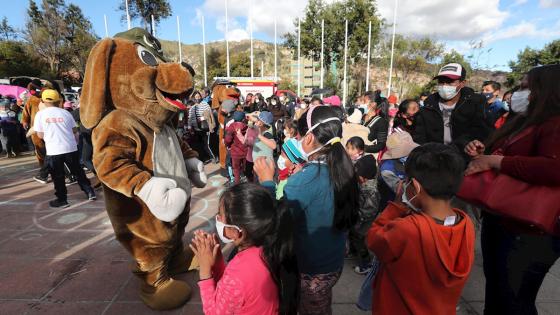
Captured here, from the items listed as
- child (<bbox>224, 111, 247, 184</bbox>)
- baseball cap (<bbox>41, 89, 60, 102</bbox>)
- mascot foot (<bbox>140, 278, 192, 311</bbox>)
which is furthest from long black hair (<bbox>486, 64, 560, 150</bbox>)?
baseball cap (<bbox>41, 89, 60, 102</bbox>)

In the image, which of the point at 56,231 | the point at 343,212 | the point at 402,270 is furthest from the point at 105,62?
the point at 56,231

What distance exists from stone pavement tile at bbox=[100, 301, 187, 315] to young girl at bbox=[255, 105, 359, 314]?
1.13 metres

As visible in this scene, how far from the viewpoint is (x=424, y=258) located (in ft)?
4.55

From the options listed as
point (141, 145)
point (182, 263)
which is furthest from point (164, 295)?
point (141, 145)

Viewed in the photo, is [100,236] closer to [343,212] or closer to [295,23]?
[343,212]

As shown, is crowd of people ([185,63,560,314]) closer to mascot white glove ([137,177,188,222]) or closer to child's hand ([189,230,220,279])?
child's hand ([189,230,220,279])

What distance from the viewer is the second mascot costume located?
2049mm

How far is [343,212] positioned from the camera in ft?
6.18

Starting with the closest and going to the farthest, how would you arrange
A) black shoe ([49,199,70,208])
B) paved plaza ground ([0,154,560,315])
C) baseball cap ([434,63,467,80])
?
paved plaza ground ([0,154,560,315]), baseball cap ([434,63,467,80]), black shoe ([49,199,70,208])

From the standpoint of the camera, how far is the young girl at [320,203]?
70.0 inches

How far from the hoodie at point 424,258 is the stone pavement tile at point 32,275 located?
→ 2.85m

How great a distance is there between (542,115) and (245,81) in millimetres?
20414

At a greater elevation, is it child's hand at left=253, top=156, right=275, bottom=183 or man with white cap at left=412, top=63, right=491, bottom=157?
man with white cap at left=412, top=63, right=491, bottom=157

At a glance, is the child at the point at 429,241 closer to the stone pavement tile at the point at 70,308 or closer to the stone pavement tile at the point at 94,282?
the stone pavement tile at the point at 70,308
